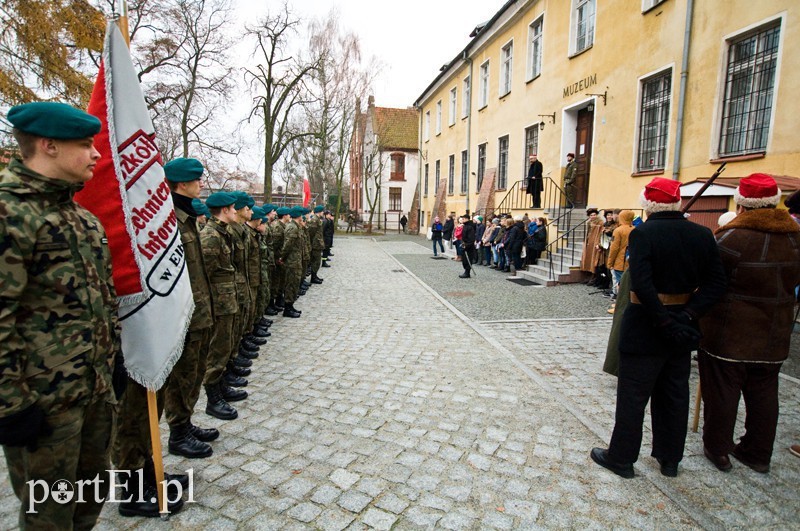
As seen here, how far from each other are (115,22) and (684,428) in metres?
4.35

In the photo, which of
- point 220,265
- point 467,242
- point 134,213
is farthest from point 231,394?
point 467,242

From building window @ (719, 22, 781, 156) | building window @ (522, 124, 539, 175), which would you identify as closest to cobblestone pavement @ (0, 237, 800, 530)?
building window @ (719, 22, 781, 156)

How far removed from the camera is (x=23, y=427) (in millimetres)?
1724

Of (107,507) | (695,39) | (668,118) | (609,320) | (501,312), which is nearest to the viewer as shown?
(107,507)

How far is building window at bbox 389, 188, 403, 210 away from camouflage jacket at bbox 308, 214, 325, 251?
33351mm

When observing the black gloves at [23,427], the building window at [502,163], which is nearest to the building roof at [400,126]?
the building window at [502,163]

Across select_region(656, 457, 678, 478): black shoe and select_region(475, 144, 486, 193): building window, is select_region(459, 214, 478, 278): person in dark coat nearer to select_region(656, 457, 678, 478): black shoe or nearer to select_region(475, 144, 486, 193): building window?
select_region(475, 144, 486, 193): building window

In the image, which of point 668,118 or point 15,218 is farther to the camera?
point 668,118

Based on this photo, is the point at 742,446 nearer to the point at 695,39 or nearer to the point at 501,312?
the point at 501,312

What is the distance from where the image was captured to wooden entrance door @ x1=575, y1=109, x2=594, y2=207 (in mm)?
13781

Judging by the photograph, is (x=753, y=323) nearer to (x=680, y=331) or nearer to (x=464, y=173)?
(x=680, y=331)

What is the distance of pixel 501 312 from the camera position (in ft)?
27.3

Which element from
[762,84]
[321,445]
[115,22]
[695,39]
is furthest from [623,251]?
[115,22]

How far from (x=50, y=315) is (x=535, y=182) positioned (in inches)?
587
